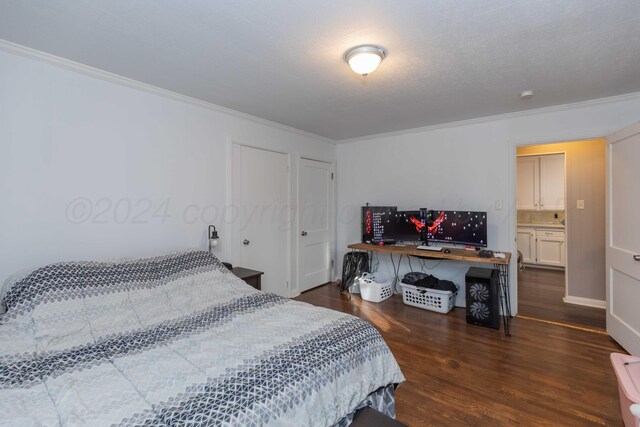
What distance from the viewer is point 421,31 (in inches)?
74.6

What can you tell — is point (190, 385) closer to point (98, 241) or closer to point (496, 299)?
point (98, 241)

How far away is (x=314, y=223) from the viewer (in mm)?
4730

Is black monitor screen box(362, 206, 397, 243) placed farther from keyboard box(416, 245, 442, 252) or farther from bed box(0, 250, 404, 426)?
bed box(0, 250, 404, 426)

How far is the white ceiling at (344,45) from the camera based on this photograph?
5.52ft

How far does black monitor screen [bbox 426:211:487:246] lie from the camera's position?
11.8ft

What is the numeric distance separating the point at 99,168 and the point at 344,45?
2144 mm

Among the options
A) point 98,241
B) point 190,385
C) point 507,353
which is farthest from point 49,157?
point 507,353

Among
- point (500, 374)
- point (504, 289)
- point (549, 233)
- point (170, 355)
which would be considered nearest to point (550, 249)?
point (549, 233)

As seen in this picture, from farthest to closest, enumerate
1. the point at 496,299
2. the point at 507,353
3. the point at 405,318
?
the point at 405,318
the point at 496,299
the point at 507,353

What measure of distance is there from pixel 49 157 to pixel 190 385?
212 centimetres

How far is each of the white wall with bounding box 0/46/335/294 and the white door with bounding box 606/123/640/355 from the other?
375cm

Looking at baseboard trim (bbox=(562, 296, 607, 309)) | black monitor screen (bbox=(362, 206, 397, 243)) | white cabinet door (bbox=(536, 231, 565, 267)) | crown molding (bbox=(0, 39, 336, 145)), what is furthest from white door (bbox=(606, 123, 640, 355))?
crown molding (bbox=(0, 39, 336, 145))

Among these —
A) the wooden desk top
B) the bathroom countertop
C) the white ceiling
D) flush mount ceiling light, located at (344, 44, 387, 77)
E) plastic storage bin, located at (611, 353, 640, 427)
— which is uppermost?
the white ceiling

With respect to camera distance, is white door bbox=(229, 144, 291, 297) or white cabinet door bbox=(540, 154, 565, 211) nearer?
white door bbox=(229, 144, 291, 297)
